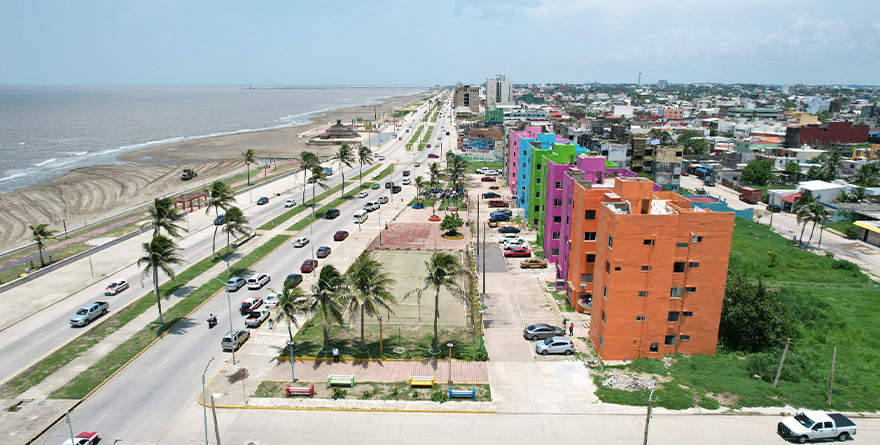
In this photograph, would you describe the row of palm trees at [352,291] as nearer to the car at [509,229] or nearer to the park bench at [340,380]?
the park bench at [340,380]

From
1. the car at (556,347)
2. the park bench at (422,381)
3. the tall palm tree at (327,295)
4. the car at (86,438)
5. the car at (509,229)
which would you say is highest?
the tall palm tree at (327,295)

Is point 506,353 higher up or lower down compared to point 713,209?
lower down

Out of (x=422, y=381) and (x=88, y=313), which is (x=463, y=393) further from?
(x=88, y=313)

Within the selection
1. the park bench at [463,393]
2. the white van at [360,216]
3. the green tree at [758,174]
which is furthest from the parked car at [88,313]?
the green tree at [758,174]

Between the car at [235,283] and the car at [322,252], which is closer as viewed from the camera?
the car at [235,283]

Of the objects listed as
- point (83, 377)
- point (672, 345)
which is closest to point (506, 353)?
point (672, 345)

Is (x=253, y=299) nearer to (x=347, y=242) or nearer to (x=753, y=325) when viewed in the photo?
(x=347, y=242)

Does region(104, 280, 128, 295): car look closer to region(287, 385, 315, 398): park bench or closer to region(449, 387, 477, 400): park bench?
region(287, 385, 315, 398): park bench
